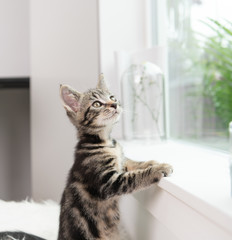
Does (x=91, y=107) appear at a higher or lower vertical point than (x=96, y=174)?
higher

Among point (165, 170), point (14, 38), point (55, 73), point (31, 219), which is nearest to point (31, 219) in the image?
point (31, 219)

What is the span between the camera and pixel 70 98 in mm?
793

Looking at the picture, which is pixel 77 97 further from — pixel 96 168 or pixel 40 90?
pixel 40 90

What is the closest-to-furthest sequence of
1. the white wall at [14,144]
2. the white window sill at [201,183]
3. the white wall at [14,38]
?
the white window sill at [201,183] < the white wall at [14,38] < the white wall at [14,144]

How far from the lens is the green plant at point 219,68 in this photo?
43.9 inches

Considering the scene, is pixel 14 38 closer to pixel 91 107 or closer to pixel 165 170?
pixel 91 107

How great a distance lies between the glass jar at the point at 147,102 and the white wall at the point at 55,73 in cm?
29

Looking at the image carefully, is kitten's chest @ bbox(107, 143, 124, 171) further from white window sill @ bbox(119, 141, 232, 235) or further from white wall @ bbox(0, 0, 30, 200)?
white wall @ bbox(0, 0, 30, 200)

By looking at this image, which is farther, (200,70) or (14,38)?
(14,38)

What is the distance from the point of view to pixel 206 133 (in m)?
1.30

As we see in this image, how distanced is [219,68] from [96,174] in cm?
71

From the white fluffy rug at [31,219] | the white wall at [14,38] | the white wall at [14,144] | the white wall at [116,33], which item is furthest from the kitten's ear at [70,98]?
the white wall at [14,144]

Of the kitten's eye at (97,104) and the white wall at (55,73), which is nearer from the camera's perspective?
the kitten's eye at (97,104)

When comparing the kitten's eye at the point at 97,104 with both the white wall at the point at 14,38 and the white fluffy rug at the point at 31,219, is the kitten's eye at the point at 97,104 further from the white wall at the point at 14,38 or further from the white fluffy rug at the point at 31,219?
the white wall at the point at 14,38
